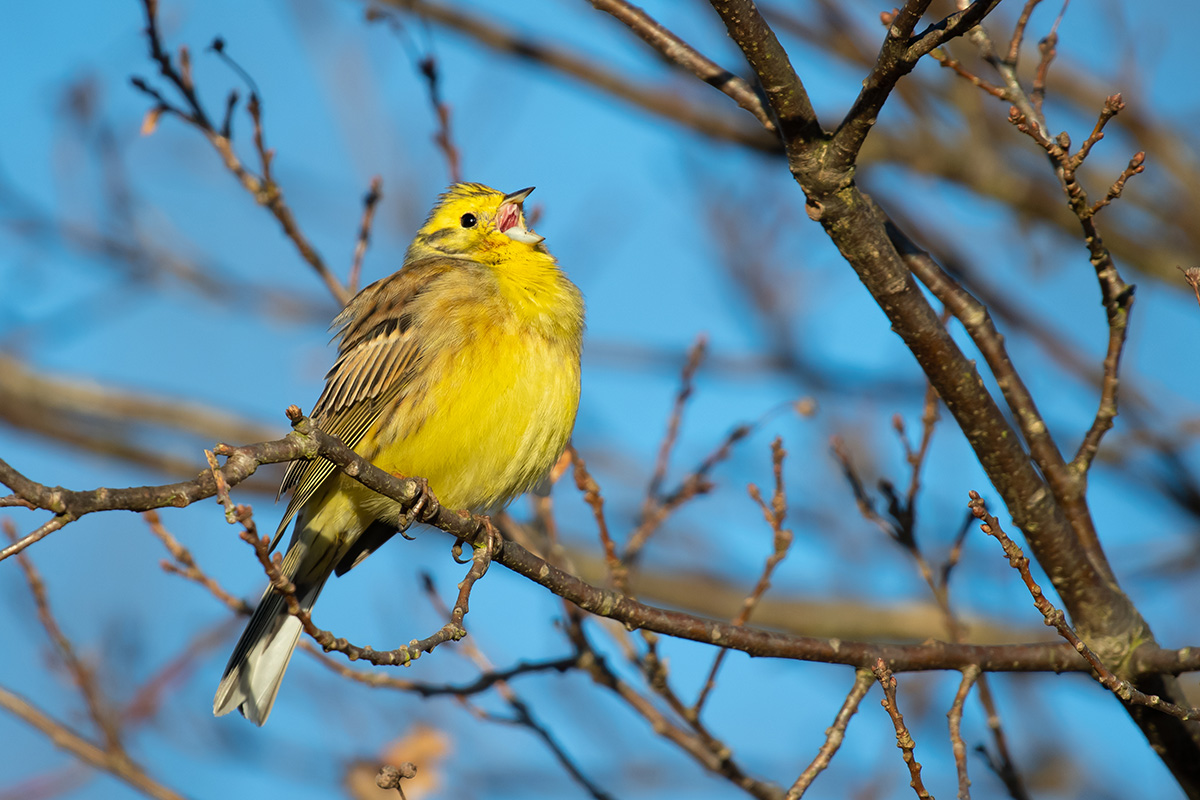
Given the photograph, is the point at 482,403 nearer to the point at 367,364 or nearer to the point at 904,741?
the point at 367,364

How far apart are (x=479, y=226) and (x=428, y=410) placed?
4.98 feet

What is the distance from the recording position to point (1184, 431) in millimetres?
5879

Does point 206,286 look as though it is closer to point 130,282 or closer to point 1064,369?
point 130,282

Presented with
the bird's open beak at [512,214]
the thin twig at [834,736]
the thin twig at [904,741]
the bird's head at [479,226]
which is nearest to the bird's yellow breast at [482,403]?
the bird's head at [479,226]

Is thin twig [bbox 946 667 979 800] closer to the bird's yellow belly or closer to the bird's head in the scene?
the bird's yellow belly

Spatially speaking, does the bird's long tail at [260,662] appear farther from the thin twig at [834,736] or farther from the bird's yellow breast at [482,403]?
the thin twig at [834,736]

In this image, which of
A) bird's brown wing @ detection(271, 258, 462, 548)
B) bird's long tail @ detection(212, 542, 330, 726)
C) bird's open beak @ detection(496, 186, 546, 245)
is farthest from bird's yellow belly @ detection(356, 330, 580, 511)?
bird's open beak @ detection(496, 186, 546, 245)

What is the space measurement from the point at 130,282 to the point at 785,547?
17.2ft

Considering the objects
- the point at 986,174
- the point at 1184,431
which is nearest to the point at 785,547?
the point at 1184,431

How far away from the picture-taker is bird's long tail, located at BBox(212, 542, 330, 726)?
4.42 metres

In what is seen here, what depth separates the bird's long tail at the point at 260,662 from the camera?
4.42 meters

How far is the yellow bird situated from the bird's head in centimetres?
33

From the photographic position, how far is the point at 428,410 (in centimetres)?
434

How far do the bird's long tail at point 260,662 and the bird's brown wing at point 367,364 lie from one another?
0.41 meters
